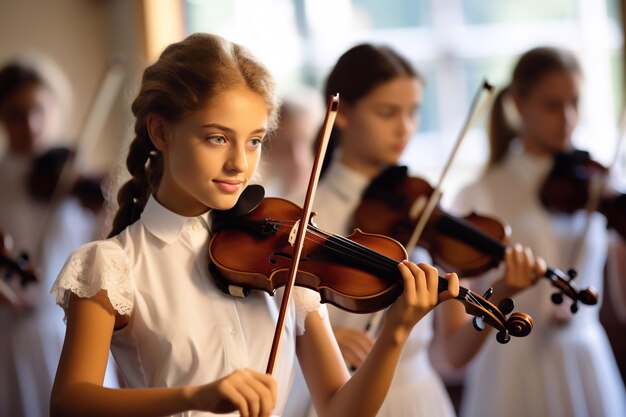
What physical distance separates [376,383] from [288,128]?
5.79 feet

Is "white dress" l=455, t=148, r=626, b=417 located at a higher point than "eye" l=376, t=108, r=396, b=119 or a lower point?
lower

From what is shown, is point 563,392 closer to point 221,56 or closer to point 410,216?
point 410,216

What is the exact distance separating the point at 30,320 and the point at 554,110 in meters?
1.58

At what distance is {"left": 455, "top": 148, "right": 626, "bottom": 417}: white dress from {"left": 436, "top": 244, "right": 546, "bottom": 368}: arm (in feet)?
0.85

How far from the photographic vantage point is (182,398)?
3.51ft

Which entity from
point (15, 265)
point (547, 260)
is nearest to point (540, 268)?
point (547, 260)

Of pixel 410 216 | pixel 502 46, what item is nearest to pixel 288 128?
pixel 410 216

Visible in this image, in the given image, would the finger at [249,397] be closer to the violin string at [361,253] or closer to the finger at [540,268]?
the violin string at [361,253]

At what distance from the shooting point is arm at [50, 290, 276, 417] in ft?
3.34

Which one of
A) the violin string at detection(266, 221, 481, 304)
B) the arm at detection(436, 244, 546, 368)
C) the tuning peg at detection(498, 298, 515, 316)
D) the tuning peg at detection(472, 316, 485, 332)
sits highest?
the violin string at detection(266, 221, 481, 304)

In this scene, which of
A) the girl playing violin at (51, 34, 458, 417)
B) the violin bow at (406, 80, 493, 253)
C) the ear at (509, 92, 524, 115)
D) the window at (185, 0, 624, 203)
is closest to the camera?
the girl playing violin at (51, 34, 458, 417)

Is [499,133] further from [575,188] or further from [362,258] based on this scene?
[362,258]

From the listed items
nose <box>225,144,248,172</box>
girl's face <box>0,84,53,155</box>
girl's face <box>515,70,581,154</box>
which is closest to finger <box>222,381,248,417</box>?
nose <box>225,144,248,172</box>

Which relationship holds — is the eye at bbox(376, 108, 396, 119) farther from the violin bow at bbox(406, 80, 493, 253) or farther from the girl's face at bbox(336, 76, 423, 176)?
the violin bow at bbox(406, 80, 493, 253)
